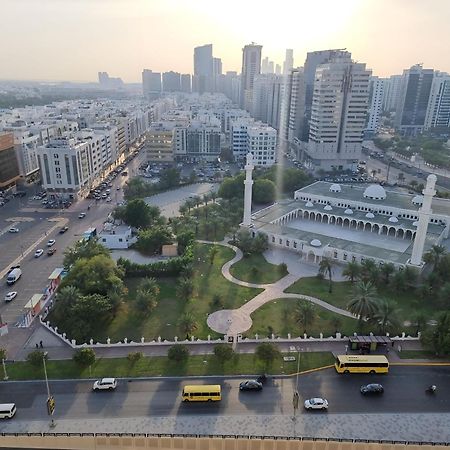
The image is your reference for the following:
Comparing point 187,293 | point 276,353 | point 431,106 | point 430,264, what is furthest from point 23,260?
point 431,106

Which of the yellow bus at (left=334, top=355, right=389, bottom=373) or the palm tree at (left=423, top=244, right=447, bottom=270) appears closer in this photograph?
the yellow bus at (left=334, top=355, right=389, bottom=373)

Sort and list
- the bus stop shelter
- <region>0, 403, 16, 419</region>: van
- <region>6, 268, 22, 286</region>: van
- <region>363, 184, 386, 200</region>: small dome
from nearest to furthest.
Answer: <region>0, 403, 16, 419</region>: van, the bus stop shelter, <region>6, 268, 22, 286</region>: van, <region>363, 184, 386, 200</region>: small dome

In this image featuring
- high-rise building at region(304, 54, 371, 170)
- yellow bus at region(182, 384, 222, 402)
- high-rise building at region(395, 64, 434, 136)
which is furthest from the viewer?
high-rise building at region(395, 64, 434, 136)

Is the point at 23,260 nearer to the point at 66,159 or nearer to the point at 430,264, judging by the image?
the point at 66,159

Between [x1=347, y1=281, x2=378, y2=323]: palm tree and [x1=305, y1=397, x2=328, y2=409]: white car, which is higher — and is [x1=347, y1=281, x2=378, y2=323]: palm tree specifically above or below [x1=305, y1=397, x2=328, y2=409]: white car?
above

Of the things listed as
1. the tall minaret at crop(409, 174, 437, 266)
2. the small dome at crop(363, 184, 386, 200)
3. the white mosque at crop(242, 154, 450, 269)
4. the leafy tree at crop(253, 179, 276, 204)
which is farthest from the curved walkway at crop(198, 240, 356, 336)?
the small dome at crop(363, 184, 386, 200)

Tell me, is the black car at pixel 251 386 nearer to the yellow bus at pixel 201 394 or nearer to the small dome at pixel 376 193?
the yellow bus at pixel 201 394

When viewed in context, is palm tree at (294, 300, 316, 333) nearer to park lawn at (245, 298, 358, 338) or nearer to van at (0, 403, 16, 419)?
park lawn at (245, 298, 358, 338)
